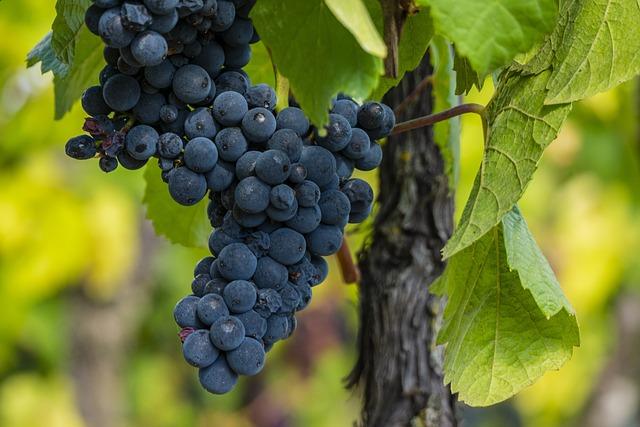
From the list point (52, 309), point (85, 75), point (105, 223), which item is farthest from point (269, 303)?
point (52, 309)

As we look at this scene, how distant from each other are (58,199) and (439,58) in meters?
3.26

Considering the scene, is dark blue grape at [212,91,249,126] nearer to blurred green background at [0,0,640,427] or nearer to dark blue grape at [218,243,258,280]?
dark blue grape at [218,243,258,280]

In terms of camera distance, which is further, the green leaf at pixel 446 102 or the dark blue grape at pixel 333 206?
the green leaf at pixel 446 102

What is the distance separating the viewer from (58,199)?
395 cm

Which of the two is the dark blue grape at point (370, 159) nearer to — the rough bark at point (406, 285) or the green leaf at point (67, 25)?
the green leaf at point (67, 25)

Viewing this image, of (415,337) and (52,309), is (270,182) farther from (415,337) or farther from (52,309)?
(52,309)

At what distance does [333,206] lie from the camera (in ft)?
1.98

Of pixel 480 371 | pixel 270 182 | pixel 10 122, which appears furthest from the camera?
pixel 10 122

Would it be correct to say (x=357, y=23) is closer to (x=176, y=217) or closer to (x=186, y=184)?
Answer: (x=186, y=184)

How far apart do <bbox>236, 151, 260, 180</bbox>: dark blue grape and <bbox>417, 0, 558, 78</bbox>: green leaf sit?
0.14 meters

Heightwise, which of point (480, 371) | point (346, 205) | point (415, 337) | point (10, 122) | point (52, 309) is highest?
point (346, 205)

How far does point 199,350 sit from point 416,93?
54 cm

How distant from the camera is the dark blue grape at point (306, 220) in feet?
1.94

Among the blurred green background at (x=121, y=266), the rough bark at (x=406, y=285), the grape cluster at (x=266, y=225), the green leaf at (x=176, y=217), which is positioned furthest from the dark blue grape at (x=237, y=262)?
the blurred green background at (x=121, y=266)
